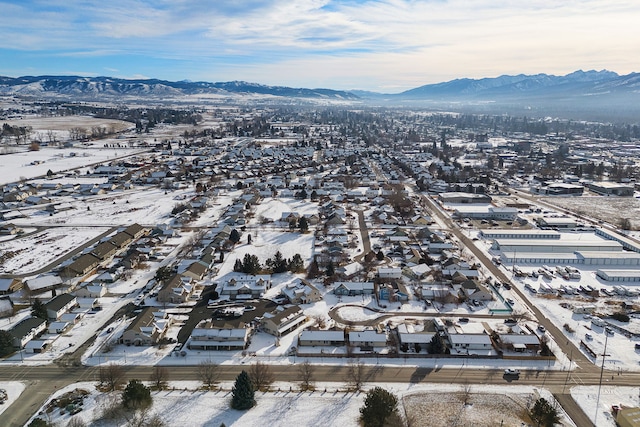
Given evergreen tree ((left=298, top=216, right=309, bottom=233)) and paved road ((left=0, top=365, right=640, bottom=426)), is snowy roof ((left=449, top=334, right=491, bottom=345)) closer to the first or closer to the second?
paved road ((left=0, top=365, right=640, bottom=426))

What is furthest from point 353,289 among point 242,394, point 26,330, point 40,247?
point 40,247

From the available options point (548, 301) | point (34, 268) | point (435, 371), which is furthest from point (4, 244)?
point (548, 301)

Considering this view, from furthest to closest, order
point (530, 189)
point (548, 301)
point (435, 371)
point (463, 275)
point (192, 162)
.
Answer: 1. point (192, 162)
2. point (530, 189)
3. point (463, 275)
4. point (548, 301)
5. point (435, 371)

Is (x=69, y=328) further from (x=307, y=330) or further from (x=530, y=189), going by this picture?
(x=530, y=189)

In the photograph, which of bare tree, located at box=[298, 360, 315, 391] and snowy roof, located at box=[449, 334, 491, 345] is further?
snowy roof, located at box=[449, 334, 491, 345]

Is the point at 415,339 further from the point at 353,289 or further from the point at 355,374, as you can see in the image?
the point at 353,289

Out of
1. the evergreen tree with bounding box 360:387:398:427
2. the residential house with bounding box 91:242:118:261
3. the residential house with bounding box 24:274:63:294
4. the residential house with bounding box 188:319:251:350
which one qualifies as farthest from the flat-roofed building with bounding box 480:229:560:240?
the residential house with bounding box 24:274:63:294

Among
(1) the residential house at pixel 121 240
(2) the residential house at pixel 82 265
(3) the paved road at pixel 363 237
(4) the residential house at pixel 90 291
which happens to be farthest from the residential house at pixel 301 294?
(1) the residential house at pixel 121 240
